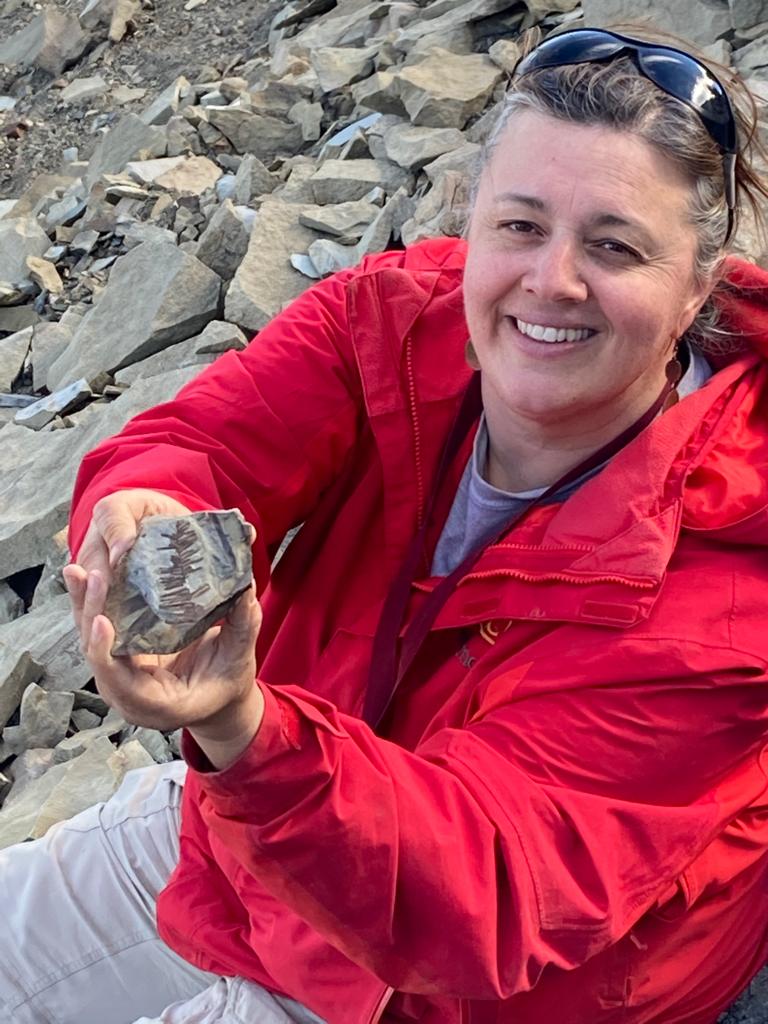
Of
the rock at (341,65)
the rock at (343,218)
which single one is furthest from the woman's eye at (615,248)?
the rock at (341,65)

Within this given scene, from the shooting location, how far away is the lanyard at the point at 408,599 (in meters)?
2.61

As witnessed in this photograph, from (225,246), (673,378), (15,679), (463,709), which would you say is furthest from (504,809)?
(225,246)

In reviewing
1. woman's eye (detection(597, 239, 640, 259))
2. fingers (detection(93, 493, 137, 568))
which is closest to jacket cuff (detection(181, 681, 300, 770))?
fingers (detection(93, 493, 137, 568))

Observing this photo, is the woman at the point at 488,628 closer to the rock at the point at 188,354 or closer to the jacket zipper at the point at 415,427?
the jacket zipper at the point at 415,427

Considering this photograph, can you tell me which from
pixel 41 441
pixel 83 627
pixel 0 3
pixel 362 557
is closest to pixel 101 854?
pixel 362 557

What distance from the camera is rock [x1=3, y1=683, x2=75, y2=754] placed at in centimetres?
490

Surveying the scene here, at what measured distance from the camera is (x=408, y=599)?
275 centimetres

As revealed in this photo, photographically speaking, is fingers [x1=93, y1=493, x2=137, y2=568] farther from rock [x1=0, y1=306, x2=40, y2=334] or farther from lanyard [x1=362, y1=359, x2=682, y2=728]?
rock [x1=0, y1=306, x2=40, y2=334]

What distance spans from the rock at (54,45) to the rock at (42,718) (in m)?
9.02

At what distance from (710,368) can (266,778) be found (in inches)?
59.1

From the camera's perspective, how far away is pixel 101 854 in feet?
10.6

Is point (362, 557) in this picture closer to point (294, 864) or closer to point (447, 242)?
point (447, 242)

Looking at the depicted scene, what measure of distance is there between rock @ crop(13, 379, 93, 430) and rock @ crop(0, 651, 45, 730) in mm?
2267

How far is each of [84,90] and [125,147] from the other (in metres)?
2.31
